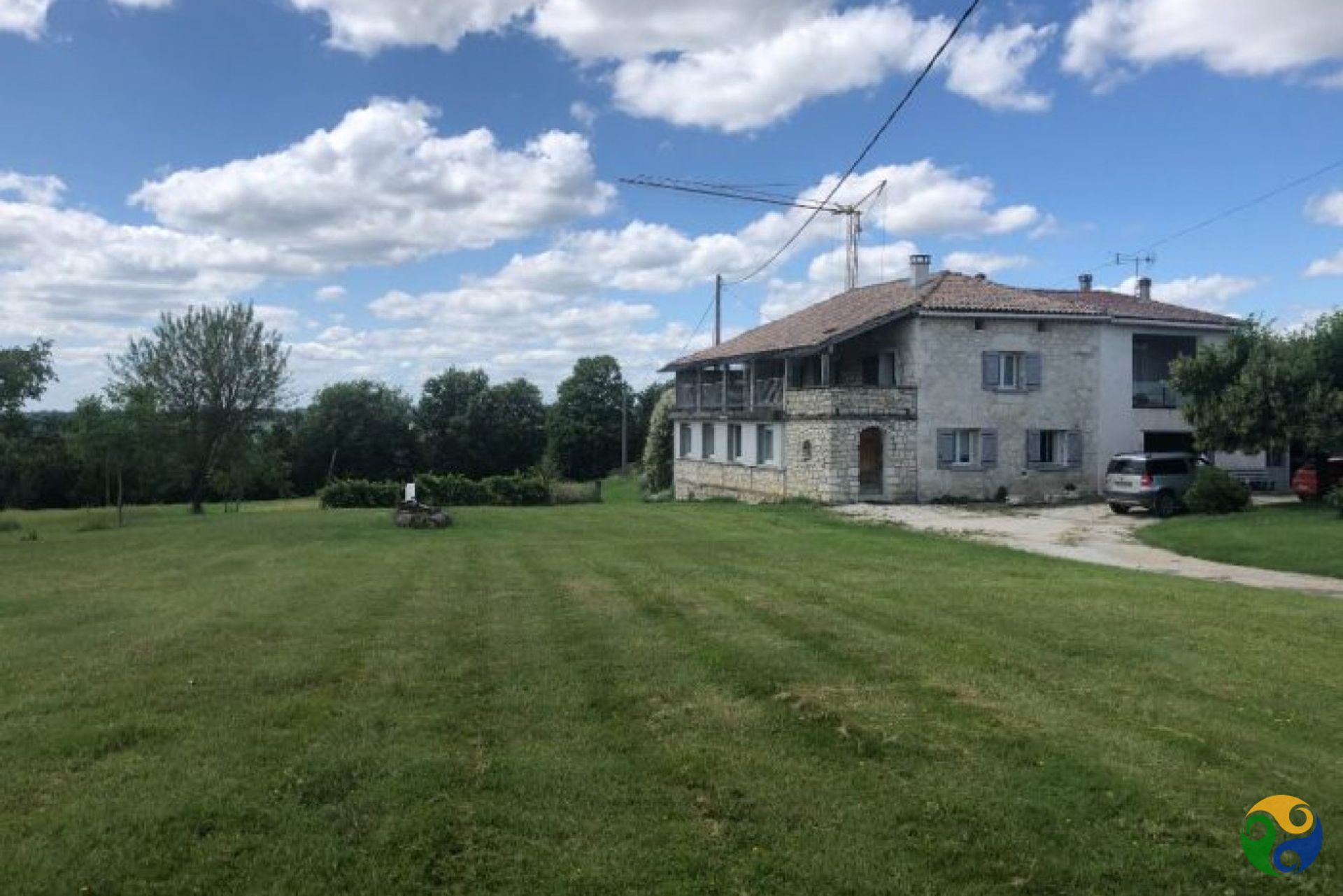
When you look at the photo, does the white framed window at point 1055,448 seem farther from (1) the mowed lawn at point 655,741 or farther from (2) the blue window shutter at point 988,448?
(1) the mowed lawn at point 655,741

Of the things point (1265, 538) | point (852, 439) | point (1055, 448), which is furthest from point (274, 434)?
point (1265, 538)

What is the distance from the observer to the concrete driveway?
16.2 metres

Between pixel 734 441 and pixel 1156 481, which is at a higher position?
pixel 734 441

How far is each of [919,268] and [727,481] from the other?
11266mm

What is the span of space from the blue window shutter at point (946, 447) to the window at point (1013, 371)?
215 centimetres

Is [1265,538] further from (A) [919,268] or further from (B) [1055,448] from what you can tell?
(A) [919,268]

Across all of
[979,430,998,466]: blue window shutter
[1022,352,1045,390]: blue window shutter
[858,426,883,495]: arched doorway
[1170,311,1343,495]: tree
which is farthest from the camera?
[1022,352,1045,390]: blue window shutter

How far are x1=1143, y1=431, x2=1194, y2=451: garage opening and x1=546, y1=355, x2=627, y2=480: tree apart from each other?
4870 cm

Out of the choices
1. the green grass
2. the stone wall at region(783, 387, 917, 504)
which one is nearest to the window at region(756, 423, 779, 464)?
the stone wall at region(783, 387, 917, 504)

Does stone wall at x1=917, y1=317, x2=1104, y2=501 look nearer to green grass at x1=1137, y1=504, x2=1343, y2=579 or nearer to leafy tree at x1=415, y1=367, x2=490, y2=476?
green grass at x1=1137, y1=504, x2=1343, y2=579

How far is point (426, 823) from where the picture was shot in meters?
4.50

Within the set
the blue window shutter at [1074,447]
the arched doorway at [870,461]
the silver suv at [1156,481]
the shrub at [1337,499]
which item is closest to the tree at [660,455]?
the arched doorway at [870,461]

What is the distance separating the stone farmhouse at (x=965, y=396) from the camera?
32.7 m

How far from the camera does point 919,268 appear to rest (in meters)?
37.5
